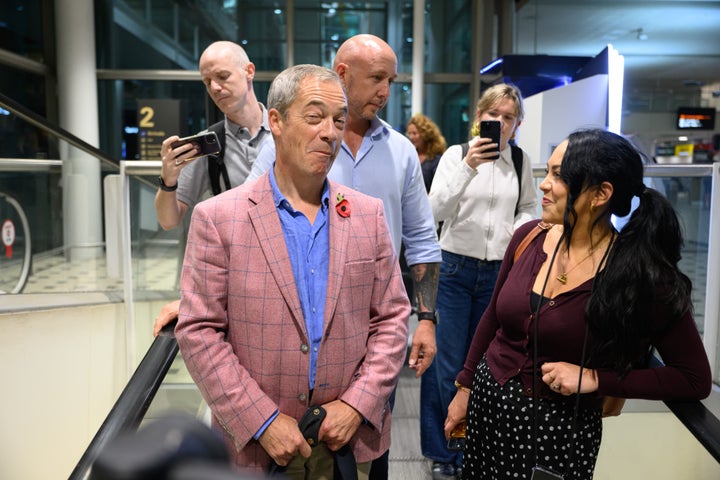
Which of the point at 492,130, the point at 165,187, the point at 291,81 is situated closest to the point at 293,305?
the point at 291,81

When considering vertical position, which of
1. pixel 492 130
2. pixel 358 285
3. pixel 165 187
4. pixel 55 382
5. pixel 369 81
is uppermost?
pixel 369 81

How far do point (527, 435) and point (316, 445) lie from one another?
2.00ft

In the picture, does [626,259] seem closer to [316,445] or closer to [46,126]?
[316,445]

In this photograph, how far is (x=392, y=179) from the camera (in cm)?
216

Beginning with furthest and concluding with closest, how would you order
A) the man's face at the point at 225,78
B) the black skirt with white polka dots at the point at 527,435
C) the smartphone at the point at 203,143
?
the man's face at the point at 225,78, the smartphone at the point at 203,143, the black skirt with white polka dots at the point at 527,435

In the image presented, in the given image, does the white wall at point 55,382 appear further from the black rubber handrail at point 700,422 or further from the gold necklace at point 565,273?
the black rubber handrail at point 700,422

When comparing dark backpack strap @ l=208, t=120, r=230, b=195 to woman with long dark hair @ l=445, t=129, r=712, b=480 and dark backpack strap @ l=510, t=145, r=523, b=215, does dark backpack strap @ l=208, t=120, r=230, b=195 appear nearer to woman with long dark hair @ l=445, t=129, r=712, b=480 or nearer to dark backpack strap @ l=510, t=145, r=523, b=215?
woman with long dark hair @ l=445, t=129, r=712, b=480

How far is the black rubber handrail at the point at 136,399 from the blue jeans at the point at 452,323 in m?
1.39

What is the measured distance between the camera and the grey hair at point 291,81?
1.57m

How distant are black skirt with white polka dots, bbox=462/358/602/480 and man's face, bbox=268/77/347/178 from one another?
2.75ft

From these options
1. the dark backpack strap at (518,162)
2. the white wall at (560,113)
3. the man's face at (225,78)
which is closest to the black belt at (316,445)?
the man's face at (225,78)

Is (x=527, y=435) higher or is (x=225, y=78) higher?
(x=225, y=78)

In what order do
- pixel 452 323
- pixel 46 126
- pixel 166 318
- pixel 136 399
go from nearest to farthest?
pixel 136 399 → pixel 166 318 → pixel 452 323 → pixel 46 126

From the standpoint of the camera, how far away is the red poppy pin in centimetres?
160
